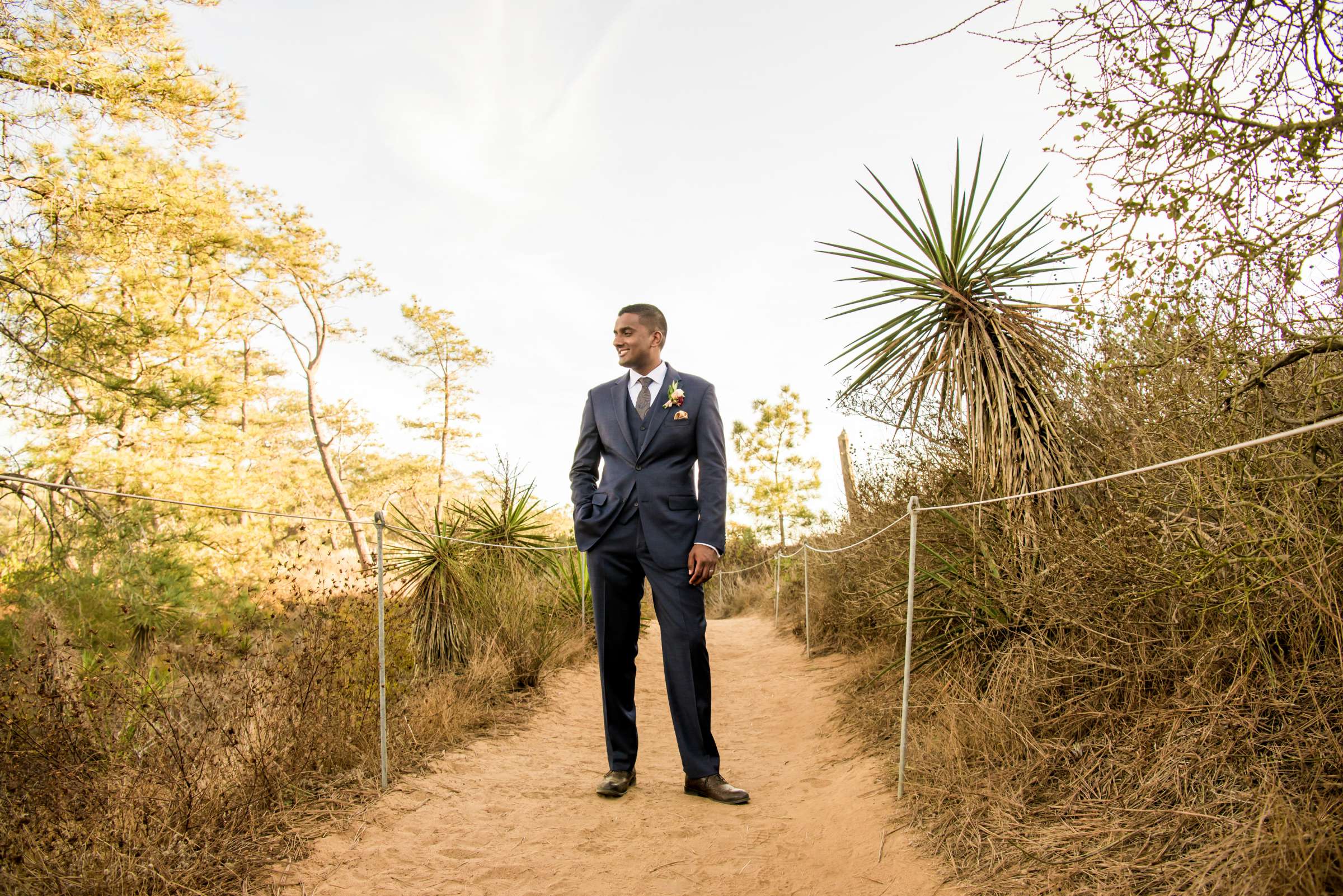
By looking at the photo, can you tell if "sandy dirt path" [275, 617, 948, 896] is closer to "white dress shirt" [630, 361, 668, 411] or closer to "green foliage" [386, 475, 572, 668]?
"green foliage" [386, 475, 572, 668]

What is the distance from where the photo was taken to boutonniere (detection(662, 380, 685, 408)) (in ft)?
12.3

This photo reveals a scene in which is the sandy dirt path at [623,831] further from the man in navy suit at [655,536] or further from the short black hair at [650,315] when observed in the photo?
the short black hair at [650,315]

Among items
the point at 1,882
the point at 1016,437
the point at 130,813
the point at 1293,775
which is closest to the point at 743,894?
the point at 1293,775

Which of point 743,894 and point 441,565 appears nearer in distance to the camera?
point 743,894

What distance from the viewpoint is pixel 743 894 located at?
2.71 m

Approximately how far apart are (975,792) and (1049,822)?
0.34 metres

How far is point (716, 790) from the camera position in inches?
141

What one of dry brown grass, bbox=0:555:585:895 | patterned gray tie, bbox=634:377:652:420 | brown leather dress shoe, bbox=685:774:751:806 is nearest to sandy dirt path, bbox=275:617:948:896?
brown leather dress shoe, bbox=685:774:751:806

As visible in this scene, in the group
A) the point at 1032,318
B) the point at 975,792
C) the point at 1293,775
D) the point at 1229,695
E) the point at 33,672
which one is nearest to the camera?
the point at 1293,775

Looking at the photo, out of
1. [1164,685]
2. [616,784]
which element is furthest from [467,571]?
[1164,685]

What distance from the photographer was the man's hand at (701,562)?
3.49 metres

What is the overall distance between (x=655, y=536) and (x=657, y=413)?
579 millimetres

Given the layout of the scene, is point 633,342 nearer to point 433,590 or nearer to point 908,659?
point 908,659

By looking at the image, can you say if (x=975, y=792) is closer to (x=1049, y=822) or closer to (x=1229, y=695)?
(x=1049, y=822)
